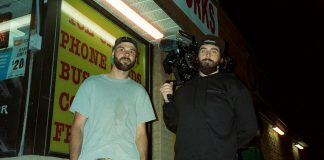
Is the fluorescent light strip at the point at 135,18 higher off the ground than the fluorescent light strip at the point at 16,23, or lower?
higher

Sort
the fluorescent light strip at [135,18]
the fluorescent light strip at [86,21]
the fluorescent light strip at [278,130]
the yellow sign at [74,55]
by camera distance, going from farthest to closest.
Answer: the fluorescent light strip at [278,130] < the fluorescent light strip at [135,18] < the fluorescent light strip at [86,21] < the yellow sign at [74,55]

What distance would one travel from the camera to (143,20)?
5207 mm

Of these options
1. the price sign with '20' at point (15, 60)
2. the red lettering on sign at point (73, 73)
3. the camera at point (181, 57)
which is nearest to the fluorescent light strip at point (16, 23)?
the price sign with '20' at point (15, 60)

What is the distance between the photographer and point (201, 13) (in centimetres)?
637

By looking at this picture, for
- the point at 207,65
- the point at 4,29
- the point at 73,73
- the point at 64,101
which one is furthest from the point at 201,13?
the point at 4,29

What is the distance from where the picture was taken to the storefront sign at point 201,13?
18.6 ft

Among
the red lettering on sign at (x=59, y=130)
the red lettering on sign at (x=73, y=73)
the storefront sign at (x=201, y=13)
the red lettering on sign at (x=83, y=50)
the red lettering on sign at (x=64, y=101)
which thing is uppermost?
the storefront sign at (x=201, y=13)

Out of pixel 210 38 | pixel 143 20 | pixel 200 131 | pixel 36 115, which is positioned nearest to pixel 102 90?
pixel 36 115

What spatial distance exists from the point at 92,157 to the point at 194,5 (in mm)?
3966

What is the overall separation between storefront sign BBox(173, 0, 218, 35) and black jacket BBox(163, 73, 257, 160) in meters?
2.46

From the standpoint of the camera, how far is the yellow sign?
146 inches

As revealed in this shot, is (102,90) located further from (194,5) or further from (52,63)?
(194,5)

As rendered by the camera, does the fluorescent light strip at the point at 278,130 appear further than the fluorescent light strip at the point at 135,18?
Yes

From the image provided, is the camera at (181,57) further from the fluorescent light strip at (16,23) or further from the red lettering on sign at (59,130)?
the fluorescent light strip at (16,23)
